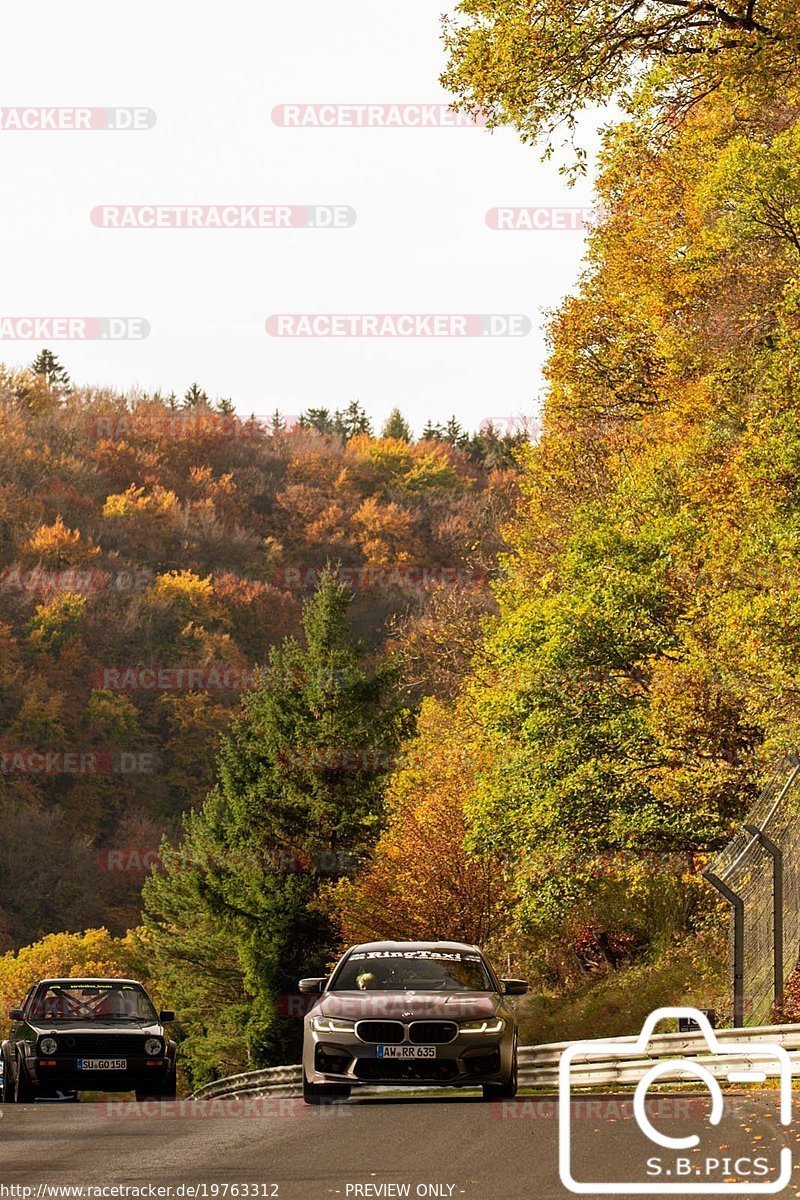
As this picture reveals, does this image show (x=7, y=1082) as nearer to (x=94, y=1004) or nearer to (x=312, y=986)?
(x=94, y=1004)

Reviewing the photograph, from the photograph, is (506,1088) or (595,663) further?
(595,663)

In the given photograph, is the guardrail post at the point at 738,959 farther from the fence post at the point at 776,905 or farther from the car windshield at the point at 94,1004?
the car windshield at the point at 94,1004

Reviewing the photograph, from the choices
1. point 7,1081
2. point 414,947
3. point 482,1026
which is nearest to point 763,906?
point 414,947

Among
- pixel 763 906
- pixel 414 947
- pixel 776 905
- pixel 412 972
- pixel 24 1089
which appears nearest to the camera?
pixel 412 972

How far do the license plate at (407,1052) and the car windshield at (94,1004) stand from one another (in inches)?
221

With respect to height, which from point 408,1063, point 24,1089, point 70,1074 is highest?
point 408,1063

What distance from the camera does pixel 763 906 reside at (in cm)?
2083

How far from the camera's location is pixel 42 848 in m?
101

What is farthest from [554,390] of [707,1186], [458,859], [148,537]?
[148,537]

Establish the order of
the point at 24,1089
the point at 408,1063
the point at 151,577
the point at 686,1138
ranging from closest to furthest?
the point at 686,1138 < the point at 408,1063 < the point at 24,1089 < the point at 151,577

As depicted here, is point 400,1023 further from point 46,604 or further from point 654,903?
point 46,604

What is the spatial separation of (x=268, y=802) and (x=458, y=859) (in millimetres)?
9646

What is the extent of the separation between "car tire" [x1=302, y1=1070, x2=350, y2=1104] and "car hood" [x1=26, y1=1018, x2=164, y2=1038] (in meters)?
3.89

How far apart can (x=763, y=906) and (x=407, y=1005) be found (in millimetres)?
7551
